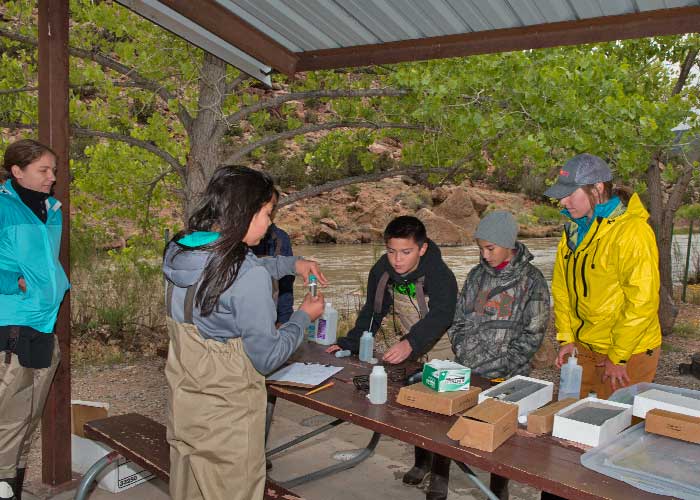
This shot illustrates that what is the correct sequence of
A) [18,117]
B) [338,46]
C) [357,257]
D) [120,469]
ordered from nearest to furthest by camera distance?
[120,469], [338,46], [18,117], [357,257]

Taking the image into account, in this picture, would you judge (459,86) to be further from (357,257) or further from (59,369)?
(357,257)

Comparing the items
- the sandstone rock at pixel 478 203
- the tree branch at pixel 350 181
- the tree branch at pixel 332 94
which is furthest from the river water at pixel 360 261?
the tree branch at pixel 332 94

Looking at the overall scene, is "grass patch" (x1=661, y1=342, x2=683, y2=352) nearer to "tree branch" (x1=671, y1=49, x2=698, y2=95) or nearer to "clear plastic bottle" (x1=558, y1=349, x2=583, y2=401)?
"tree branch" (x1=671, y1=49, x2=698, y2=95)

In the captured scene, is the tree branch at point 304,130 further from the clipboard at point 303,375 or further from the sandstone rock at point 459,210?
the sandstone rock at point 459,210

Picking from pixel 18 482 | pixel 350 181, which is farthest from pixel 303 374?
pixel 350 181

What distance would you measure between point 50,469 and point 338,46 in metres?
3.01

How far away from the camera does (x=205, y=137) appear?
5898 millimetres

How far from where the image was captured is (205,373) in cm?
198

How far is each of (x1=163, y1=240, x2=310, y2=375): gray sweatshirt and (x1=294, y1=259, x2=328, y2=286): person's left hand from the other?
30.6 inches

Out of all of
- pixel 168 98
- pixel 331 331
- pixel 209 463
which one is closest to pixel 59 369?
pixel 331 331

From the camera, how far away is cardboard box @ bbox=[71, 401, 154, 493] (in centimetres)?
344

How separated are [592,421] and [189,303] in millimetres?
1375

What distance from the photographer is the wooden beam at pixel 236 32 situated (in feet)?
11.2

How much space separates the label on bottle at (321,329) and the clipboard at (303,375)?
1.50ft
